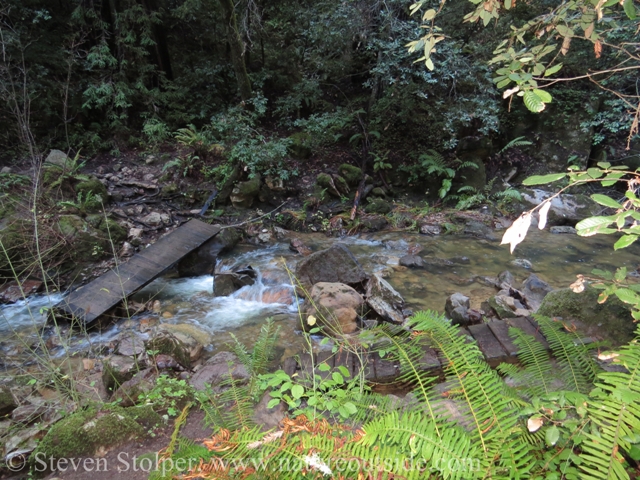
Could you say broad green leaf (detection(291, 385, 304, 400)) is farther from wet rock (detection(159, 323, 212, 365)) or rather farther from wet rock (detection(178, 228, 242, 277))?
wet rock (detection(178, 228, 242, 277))

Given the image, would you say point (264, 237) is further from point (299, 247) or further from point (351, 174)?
point (351, 174)

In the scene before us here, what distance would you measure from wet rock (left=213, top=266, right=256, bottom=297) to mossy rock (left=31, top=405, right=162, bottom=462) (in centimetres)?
314

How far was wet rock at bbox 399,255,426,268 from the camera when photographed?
6.55 m

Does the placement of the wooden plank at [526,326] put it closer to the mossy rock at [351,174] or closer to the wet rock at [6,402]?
the wet rock at [6,402]

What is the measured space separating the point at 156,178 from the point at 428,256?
728 cm

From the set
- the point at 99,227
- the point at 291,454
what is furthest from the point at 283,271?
the point at 291,454

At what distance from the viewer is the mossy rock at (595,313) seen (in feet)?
9.34

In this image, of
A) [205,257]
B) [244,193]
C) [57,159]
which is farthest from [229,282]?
[57,159]

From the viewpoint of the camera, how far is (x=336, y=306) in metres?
4.51

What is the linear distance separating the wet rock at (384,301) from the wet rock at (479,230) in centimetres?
369

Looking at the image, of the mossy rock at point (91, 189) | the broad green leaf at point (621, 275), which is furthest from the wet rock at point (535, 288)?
the mossy rock at point (91, 189)

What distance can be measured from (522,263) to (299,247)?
436 cm

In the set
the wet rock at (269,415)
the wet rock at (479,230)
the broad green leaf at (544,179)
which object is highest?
the broad green leaf at (544,179)

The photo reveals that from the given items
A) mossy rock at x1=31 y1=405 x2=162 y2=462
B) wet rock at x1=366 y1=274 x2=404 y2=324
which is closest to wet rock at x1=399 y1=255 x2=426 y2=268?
wet rock at x1=366 y1=274 x2=404 y2=324
